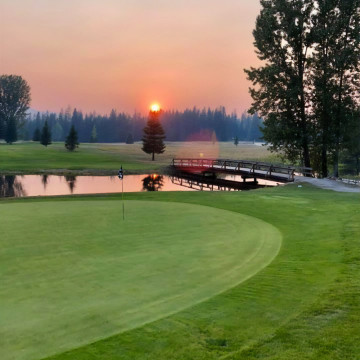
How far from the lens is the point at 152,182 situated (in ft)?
162

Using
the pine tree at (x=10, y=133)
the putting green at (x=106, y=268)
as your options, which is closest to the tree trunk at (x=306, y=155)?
the putting green at (x=106, y=268)

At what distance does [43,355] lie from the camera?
4609 mm

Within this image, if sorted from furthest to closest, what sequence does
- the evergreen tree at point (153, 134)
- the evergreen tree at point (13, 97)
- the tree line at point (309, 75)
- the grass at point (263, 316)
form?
the evergreen tree at point (13, 97) → the evergreen tree at point (153, 134) → the tree line at point (309, 75) → the grass at point (263, 316)

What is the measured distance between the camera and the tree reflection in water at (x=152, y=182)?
43234mm

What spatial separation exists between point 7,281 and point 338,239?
8803 mm

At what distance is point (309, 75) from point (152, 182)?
22.8 metres

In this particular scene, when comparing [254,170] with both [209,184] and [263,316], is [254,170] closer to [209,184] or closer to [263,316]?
[209,184]

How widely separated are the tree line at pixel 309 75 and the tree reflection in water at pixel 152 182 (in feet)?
45.4

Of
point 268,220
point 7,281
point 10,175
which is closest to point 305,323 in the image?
point 7,281

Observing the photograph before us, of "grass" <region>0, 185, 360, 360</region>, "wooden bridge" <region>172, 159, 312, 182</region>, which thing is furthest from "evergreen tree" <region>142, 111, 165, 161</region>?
"grass" <region>0, 185, 360, 360</region>

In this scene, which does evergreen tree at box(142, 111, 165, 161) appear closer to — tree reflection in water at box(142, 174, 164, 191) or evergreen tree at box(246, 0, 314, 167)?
tree reflection in water at box(142, 174, 164, 191)

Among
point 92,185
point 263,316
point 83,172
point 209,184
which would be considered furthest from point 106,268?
point 83,172

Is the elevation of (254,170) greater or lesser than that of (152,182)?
greater

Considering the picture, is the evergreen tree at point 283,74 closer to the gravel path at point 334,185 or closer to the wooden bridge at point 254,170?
the wooden bridge at point 254,170
